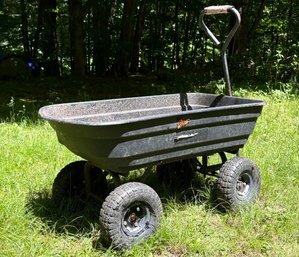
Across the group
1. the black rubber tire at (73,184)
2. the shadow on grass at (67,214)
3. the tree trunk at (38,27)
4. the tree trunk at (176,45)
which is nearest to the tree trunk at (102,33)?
the tree trunk at (38,27)

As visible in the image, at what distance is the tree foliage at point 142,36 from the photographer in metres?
9.64

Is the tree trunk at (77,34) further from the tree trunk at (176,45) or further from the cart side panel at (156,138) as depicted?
the cart side panel at (156,138)

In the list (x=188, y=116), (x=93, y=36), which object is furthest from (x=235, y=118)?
(x=93, y=36)

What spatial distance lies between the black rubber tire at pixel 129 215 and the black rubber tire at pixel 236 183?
66 centimetres

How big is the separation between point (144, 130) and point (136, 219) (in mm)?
647

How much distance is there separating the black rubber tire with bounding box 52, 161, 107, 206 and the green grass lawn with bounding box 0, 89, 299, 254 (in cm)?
11

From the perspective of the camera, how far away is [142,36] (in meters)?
13.1

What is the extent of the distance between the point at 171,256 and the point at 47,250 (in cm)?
84

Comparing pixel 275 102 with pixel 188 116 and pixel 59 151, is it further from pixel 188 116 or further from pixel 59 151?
pixel 188 116

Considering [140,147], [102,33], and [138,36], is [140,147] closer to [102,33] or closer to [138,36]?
[102,33]

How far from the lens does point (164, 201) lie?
3895 millimetres

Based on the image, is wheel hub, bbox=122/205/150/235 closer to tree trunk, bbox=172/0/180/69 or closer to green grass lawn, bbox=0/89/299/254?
green grass lawn, bbox=0/89/299/254

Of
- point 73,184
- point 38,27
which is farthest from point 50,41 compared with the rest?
point 73,184

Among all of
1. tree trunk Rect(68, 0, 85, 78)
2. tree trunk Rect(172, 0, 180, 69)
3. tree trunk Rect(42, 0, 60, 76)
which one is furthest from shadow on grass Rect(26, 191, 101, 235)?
tree trunk Rect(172, 0, 180, 69)
